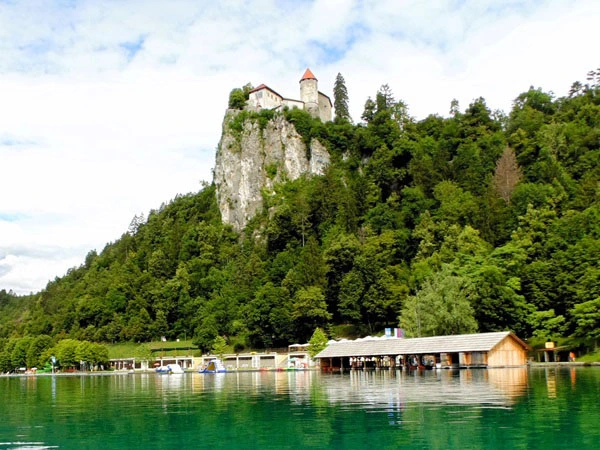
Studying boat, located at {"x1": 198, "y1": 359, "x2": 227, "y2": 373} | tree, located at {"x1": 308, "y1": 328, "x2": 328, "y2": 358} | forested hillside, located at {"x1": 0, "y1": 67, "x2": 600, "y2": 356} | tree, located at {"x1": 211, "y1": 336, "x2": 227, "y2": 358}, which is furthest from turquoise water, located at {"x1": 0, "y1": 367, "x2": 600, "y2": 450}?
tree, located at {"x1": 211, "y1": 336, "x2": 227, "y2": 358}

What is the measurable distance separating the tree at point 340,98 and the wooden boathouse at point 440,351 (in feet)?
272

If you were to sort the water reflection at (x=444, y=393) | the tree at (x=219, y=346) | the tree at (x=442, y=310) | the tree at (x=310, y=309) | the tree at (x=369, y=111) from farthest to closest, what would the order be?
the tree at (x=369, y=111), the tree at (x=219, y=346), the tree at (x=310, y=309), the tree at (x=442, y=310), the water reflection at (x=444, y=393)

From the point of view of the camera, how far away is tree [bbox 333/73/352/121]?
148 metres

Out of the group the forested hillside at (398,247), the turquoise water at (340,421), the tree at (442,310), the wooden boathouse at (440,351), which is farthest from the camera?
the forested hillside at (398,247)

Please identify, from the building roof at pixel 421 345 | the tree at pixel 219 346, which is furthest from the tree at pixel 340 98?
the building roof at pixel 421 345

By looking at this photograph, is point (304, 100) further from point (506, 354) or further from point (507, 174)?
point (506, 354)

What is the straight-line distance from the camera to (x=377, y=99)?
135m

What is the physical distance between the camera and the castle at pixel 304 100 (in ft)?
474

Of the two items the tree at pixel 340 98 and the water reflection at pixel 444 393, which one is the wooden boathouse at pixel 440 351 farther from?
the tree at pixel 340 98

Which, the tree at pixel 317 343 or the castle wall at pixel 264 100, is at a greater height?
the castle wall at pixel 264 100

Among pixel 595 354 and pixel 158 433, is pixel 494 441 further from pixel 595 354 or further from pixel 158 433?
pixel 595 354

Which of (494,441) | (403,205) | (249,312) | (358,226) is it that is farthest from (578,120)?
(494,441)

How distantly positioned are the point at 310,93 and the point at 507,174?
184ft

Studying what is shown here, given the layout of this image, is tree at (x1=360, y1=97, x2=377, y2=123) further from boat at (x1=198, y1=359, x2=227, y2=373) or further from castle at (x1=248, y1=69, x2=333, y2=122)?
boat at (x1=198, y1=359, x2=227, y2=373)
